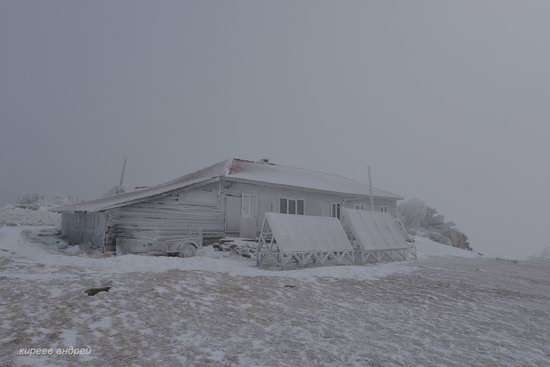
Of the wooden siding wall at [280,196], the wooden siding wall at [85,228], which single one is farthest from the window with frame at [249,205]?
the wooden siding wall at [85,228]

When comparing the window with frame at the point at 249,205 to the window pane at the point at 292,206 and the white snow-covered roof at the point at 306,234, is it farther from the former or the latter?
the white snow-covered roof at the point at 306,234

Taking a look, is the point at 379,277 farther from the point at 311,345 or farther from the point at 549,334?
the point at 311,345

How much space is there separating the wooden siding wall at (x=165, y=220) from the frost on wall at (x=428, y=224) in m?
25.4

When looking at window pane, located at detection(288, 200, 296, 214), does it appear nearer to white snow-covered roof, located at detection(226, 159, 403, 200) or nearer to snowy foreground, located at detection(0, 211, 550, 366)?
white snow-covered roof, located at detection(226, 159, 403, 200)

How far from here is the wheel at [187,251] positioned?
15453mm

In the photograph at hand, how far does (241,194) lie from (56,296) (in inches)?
514

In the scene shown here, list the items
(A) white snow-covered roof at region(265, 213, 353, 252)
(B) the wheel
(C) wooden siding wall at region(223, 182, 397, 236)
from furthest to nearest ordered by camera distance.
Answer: (C) wooden siding wall at region(223, 182, 397, 236) → (B) the wheel → (A) white snow-covered roof at region(265, 213, 353, 252)

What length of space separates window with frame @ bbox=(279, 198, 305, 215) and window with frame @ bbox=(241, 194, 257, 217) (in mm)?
2131

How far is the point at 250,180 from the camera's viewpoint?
18.6 meters

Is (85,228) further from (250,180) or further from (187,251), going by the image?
(250,180)

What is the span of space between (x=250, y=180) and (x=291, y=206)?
4.23 metres

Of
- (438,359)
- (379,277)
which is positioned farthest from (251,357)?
(379,277)

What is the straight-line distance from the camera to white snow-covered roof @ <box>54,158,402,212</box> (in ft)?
57.4

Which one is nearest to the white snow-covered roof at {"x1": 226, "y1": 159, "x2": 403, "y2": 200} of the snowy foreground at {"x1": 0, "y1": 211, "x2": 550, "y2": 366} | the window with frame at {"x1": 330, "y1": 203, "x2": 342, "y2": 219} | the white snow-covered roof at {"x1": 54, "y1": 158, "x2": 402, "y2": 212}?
the white snow-covered roof at {"x1": 54, "y1": 158, "x2": 402, "y2": 212}
